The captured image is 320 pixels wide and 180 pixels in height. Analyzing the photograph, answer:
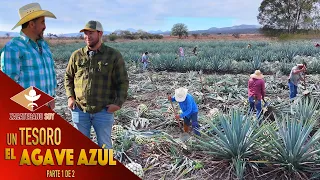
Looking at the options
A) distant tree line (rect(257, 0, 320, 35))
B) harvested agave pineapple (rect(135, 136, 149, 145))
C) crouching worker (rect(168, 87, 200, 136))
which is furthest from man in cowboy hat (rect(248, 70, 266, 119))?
distant tree line (rect(257, 0, 320, 35))

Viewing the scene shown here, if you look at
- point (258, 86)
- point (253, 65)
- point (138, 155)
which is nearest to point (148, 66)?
point (253, 65)

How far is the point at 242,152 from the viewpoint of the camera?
158 inches

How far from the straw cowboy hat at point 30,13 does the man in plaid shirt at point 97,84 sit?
15.0 inches

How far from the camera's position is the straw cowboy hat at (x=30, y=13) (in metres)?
2.95

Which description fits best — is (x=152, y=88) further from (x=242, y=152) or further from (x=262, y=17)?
(x=262, y=17)

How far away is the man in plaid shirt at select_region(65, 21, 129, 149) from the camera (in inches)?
129

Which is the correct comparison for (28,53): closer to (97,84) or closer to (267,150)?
(97,84)

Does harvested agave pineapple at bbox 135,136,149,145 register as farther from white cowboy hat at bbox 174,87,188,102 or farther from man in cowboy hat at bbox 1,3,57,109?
man in cowboy hat at bbox 1,3,57,109

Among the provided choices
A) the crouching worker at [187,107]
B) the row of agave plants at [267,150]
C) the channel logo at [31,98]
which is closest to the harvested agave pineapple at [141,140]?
the crouching worker at [187,107]

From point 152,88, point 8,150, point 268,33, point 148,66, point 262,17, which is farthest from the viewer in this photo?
point 262,17

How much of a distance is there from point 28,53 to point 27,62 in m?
0.08

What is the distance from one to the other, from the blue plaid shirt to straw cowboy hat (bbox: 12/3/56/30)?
0.15 m

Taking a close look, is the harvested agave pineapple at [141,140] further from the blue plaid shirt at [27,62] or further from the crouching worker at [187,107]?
the blue plaid shirt at [27,62]

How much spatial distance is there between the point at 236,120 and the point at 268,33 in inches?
1218
